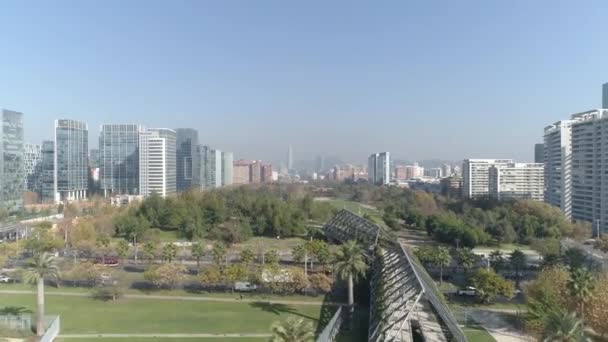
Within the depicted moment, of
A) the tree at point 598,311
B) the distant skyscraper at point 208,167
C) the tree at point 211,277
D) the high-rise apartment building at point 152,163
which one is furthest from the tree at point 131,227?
the distant skyscraper at point 208,167

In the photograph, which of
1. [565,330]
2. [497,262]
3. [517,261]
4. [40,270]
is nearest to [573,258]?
[517,261]

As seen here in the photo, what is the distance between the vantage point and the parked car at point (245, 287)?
136 ft

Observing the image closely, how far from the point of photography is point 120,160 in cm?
13525

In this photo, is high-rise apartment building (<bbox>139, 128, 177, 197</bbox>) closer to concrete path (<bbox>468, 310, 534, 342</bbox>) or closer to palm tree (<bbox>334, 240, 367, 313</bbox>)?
palm tree (<bbox>334, 240, 367, 313</bbox>)

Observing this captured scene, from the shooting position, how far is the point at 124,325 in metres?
32.0

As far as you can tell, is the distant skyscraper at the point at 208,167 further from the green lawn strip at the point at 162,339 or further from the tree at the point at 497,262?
the green lawn strip at the point at 162,339

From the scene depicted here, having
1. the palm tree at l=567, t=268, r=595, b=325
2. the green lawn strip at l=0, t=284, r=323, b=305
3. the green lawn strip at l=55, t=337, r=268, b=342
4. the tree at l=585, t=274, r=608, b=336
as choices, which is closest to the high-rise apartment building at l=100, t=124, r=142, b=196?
the green lawn strip at l=0, t=284, r=323, b=305

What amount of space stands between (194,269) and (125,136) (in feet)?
317

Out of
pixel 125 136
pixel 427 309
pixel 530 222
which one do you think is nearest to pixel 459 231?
pixel 530 222

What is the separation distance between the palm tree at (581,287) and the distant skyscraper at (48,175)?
12009 cm

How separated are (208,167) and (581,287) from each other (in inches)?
5997

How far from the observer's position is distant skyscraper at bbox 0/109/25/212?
3386 inches

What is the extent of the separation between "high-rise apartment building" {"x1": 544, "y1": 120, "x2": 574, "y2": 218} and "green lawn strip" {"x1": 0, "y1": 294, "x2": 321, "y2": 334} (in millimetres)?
73606

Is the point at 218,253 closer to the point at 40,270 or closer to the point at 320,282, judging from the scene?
the point at 320,282
